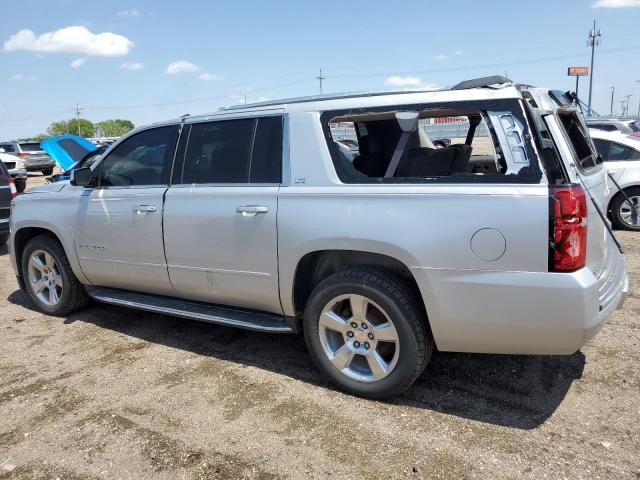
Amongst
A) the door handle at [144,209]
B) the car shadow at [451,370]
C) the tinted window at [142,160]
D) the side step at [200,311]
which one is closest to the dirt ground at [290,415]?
the car shadow at [451,370]

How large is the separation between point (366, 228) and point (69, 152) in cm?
856

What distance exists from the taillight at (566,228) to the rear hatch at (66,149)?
7.71m

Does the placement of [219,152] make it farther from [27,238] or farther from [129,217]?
[27,238]

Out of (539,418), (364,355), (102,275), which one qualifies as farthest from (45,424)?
(539,418)

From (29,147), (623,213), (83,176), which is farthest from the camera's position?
(29,147)

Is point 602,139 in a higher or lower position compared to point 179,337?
higher

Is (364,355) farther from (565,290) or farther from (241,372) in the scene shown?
(565,290)

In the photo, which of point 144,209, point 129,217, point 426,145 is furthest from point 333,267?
point 129,217

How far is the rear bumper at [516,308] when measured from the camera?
2.72m

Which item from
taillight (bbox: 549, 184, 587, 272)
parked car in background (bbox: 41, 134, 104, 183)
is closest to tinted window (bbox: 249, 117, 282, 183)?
taillight (bbox: 549, 184, 587, 272)

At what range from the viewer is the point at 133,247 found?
4.31 m

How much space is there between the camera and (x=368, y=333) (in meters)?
3.30

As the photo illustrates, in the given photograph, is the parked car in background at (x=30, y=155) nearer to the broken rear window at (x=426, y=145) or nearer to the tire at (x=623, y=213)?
the tire at (x=623, y=213)

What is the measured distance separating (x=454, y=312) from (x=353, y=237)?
728 mm
